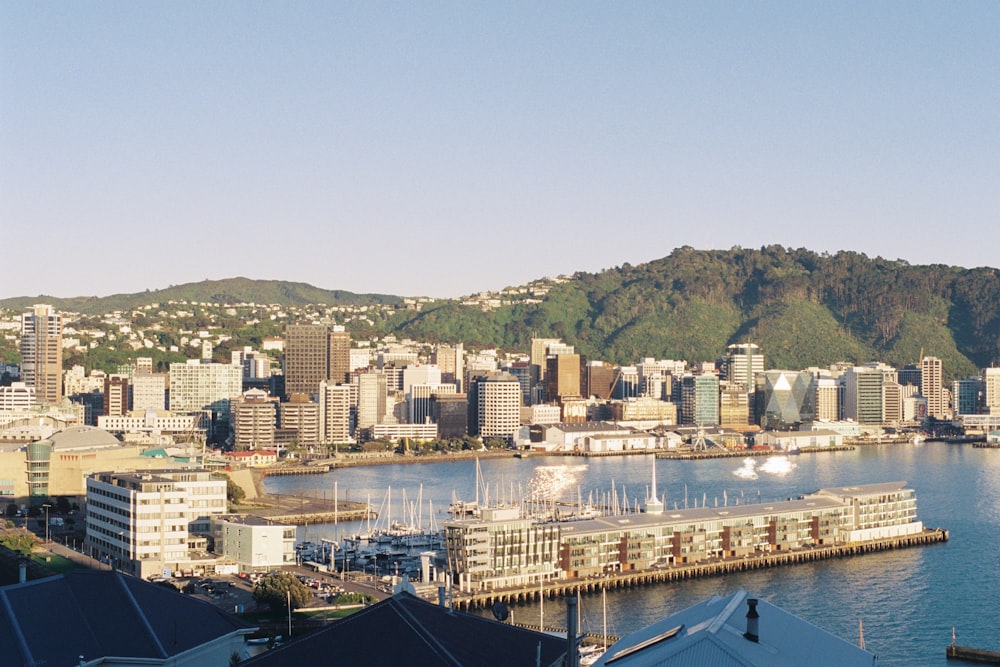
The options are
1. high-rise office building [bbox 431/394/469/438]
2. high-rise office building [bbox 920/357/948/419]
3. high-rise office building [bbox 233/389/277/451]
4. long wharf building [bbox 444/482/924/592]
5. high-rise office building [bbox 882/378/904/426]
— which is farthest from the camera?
high-rise office building [bbox 920/357/948/419]

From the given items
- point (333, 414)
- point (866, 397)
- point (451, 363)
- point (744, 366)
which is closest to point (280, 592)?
point (333, 414)

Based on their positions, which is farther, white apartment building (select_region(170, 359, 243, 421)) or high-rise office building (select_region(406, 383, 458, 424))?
high-rise office building (select_region(406, 383, 458, 424))

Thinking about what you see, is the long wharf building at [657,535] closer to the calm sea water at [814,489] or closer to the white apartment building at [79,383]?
the calm sea water at [814,489]

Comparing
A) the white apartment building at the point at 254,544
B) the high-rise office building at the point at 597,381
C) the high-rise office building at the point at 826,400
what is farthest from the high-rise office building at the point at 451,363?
the white apartment building at the point at 254,544

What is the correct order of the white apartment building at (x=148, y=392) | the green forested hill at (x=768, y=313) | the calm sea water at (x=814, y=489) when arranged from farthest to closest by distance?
the green forested hill at (x=768, y=313) < the white apartment building at (x=148, y=392) < the calm sea water at (x=814, y=489)

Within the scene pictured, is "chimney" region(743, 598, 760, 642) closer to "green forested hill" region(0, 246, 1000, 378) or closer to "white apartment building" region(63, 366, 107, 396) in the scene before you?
"white apartment building" region(63, 366, 107, 396)

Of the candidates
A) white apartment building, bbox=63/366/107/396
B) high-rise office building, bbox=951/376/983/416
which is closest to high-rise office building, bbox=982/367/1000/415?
high-rise office building, bbox=951/376/983/416

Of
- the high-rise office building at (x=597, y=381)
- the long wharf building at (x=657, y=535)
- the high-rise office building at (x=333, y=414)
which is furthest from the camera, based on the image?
the high-rise office building at (x=597, y=381)

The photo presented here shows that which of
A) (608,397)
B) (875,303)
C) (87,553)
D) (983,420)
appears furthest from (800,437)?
(875,303)
